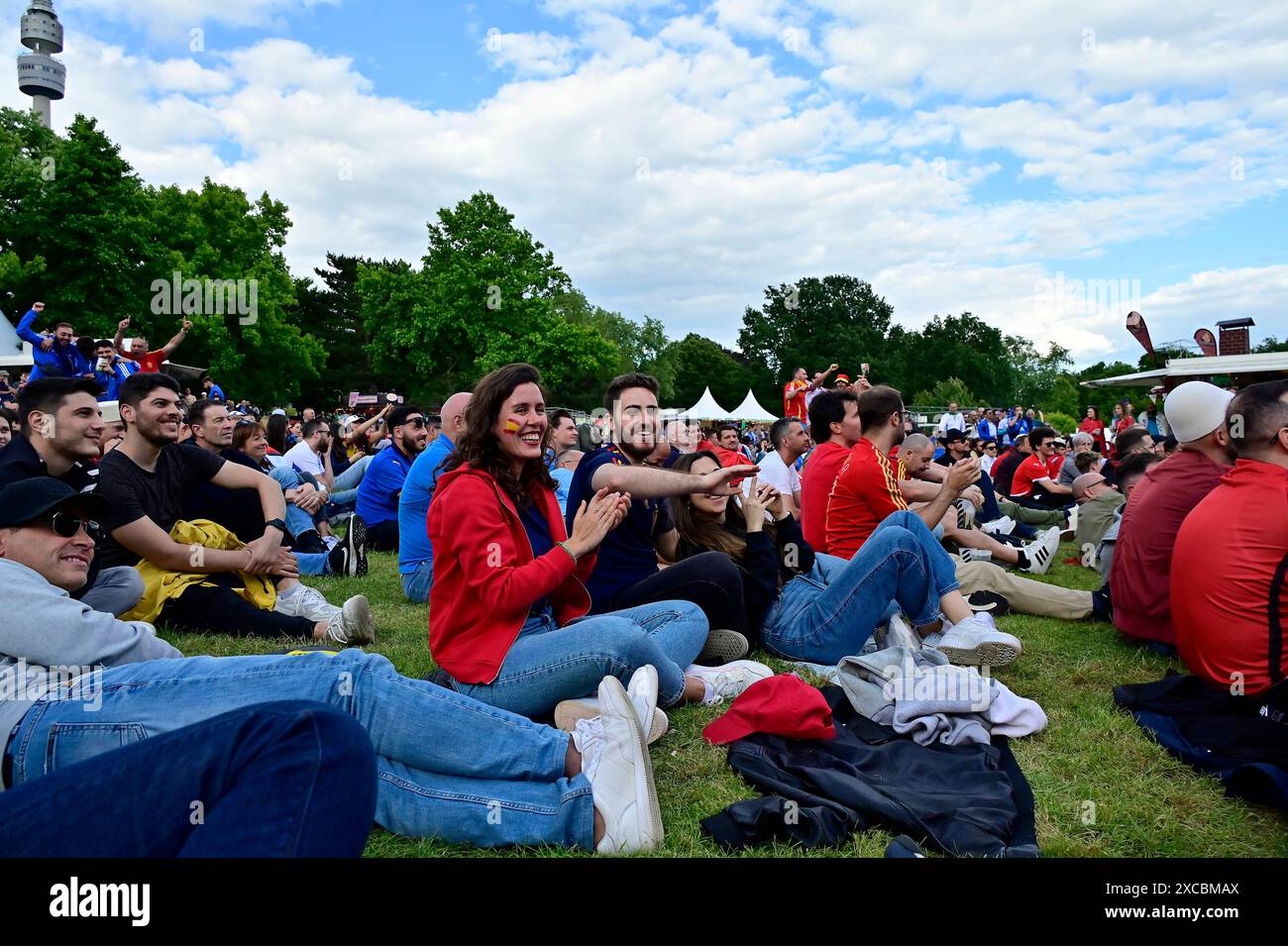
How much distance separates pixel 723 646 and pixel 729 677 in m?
0.36

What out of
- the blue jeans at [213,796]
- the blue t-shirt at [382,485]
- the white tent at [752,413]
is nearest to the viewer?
the blue jeans at [213,796]

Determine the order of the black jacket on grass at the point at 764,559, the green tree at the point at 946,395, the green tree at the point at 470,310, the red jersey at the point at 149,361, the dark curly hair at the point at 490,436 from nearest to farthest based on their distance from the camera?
A: the dark curly hair at the point at 490,436
the black jacket on grass at the point at 764,559
the red jersey at the point at 149,361
the green tree at the point at 470,310
the green tree at the point at 946,395

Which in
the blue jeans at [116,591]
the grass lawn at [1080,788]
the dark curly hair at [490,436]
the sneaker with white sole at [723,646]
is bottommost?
the grass lawn at [1080,788]

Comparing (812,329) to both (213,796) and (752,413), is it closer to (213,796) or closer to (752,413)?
(752,413)

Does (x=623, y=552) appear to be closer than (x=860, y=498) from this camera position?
Yes

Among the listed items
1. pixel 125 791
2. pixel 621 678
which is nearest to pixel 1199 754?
pixel 621 678

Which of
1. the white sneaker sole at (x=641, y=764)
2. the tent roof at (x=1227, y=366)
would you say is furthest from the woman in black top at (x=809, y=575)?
the tent roof at (x=1227, y=366)

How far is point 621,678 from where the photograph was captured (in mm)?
3441

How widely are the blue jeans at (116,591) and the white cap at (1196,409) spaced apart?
6.40 metres

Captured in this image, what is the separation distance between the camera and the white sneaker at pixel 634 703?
328cm

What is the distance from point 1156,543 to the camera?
17.6 ft

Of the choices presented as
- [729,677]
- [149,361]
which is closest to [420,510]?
[729,677]

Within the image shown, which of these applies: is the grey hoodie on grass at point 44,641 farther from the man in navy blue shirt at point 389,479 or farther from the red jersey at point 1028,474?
the red jersey at point 1028,474
